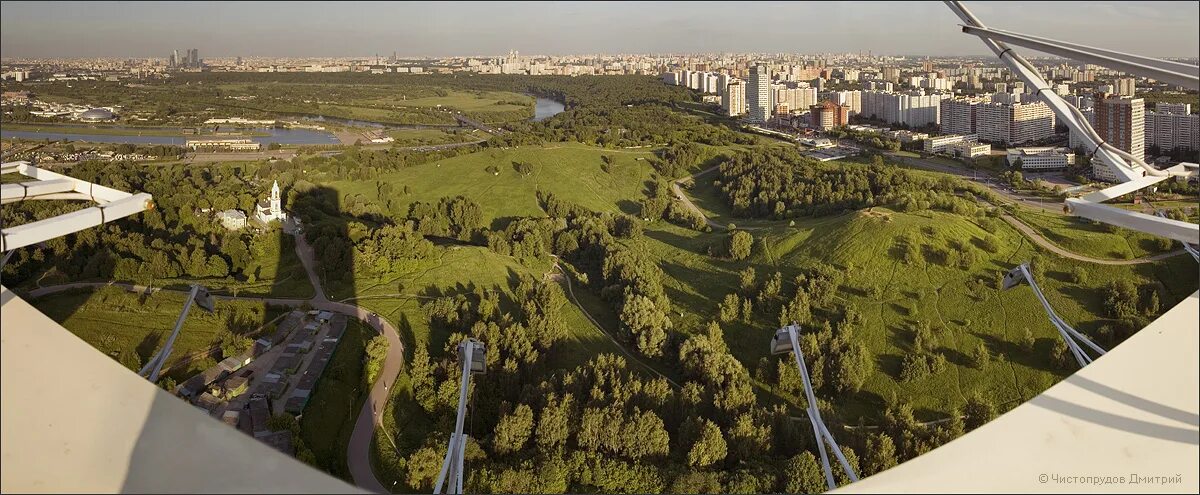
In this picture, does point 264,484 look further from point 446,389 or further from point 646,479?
point 446,389

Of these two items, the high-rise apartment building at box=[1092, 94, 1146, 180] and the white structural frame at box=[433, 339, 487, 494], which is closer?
the white structural frame at box=[433, 339, 487, 494]

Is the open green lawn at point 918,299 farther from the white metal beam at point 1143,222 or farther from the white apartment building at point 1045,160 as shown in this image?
the white apartment building at point 1045,160

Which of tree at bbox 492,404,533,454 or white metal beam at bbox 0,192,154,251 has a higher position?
white metal beam at bbox 0,192,154,251

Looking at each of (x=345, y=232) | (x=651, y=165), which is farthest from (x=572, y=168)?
(x=345, y=232)

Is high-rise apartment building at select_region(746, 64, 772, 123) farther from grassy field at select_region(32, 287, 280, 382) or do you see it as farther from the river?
grassy field at select_region(32, 287, 280, 382)

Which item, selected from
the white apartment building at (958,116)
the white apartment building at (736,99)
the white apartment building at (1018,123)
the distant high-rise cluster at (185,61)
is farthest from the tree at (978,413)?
the distant high-rise cluster at (185,61)

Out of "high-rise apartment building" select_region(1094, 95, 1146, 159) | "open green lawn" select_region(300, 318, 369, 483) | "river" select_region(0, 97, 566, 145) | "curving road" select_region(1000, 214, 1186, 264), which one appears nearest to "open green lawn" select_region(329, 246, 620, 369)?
"open green lawn" select_region(300, 318, 369, 483)
